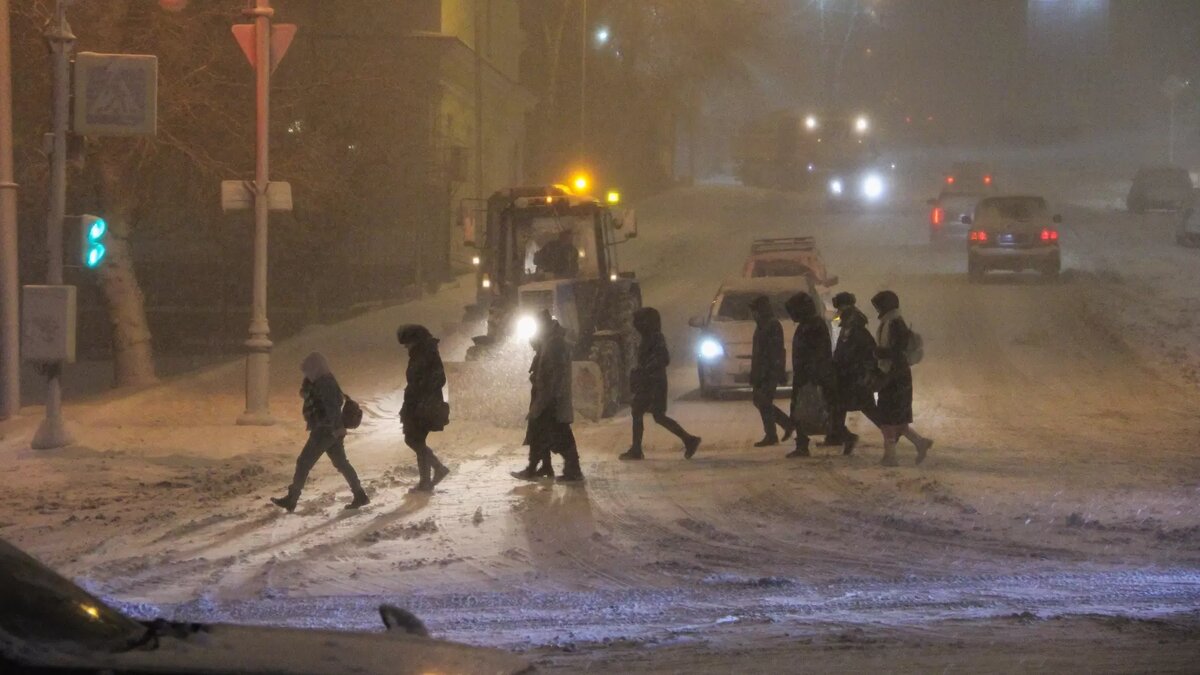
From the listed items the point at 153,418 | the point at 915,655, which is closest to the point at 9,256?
the point at 153,418

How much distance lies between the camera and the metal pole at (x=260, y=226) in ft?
56.6

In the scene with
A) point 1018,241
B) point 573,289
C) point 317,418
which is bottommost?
point 317,418

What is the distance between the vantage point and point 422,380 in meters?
12.8

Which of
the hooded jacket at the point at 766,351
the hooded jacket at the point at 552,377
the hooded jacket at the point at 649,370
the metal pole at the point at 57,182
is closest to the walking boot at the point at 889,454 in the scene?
the hooded jacket at the point at 766,351

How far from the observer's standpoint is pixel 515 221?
64.4 feet

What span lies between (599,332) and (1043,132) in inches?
3704

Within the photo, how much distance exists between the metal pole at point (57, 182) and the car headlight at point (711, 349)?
9.16m

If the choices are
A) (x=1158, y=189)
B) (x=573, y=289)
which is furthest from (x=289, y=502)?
(x=1158, y=189)

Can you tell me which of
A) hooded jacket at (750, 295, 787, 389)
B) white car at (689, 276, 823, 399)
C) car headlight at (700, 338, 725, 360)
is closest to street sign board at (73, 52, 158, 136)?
hooded jacket at (750, 295, 787, 389)

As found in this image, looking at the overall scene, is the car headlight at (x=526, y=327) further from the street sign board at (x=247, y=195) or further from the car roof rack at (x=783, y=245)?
the car roof rack at (x=783, y=245)

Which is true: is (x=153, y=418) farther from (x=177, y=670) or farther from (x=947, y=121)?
(x=947, y=121)

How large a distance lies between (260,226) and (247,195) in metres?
0.44

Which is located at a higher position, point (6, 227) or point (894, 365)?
point (6, 227)

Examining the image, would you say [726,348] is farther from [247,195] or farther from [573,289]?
[247,195]
